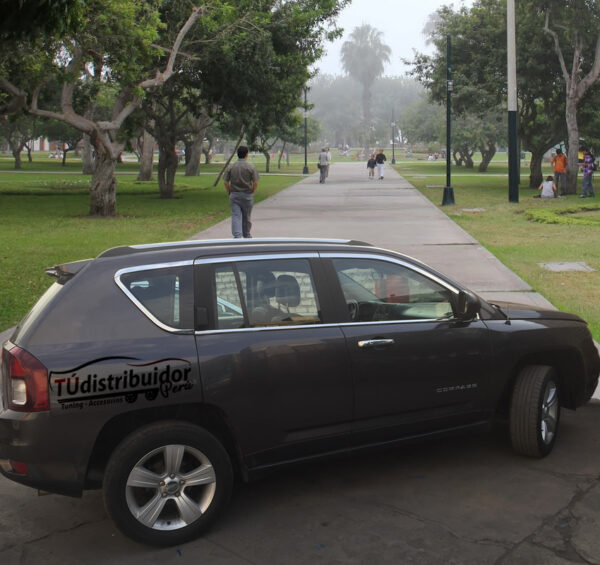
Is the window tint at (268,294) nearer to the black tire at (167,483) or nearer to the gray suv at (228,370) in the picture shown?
the gray suv at (228,370)

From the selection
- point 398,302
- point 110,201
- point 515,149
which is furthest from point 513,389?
point 515,149

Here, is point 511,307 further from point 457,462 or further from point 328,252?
point 328,252

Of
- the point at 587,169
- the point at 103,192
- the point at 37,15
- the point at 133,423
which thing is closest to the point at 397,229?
the point at 103,192

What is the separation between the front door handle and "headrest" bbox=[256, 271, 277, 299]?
593 millimetres

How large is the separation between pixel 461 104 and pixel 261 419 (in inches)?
1290

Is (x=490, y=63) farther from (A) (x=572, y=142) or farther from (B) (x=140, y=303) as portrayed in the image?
(B) (x=140, y=303)

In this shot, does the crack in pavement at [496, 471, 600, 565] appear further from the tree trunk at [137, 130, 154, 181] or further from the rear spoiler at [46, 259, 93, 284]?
the tree trunk at [137, 130, 154, 181]

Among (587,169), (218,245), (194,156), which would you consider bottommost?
(218,245)

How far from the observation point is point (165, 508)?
4496 mm

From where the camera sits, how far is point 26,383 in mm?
4230

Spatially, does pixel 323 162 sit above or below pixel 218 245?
above

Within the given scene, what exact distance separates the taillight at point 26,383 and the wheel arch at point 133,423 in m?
0.35

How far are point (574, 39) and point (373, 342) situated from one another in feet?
91.9

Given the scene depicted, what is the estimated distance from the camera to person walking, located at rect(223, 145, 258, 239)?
1477 centimetres
